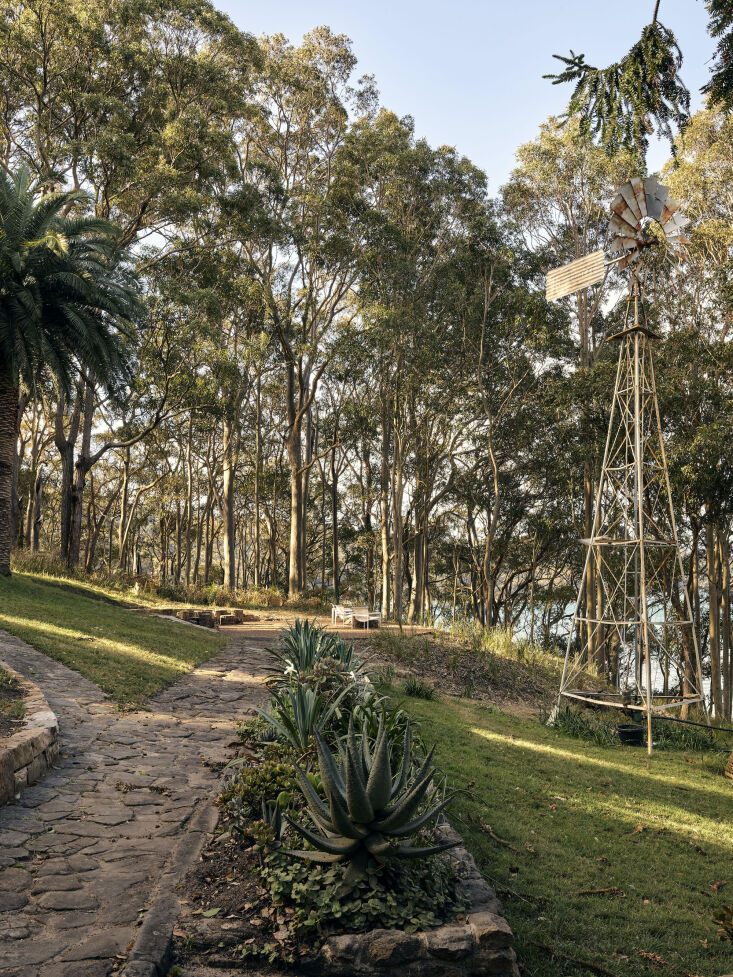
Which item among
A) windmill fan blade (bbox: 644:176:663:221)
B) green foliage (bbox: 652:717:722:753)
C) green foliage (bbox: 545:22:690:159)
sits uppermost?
windmill fan blade (bbox: 644:176:663:221)

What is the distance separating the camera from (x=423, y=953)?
3.15 metres

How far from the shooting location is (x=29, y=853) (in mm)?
4145

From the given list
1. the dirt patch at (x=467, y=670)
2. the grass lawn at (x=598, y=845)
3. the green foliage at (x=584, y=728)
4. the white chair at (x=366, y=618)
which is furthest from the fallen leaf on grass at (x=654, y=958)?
the white chair at (x=366, y=618)

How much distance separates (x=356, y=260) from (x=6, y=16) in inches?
458

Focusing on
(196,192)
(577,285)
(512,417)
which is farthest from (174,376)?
(577,285)

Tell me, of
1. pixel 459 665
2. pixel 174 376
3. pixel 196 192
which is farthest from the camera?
pixel 174 376

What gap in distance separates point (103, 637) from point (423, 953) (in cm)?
945

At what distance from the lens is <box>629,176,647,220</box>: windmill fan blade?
31.6ft

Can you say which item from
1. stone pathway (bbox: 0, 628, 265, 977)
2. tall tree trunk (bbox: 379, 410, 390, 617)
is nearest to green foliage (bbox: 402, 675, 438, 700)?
stone pathway (bbox: 0, 628, 265, 977)

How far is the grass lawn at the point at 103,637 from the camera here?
9.05 meters

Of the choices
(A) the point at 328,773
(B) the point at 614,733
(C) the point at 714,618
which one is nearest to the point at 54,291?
(B) the point at 614,733

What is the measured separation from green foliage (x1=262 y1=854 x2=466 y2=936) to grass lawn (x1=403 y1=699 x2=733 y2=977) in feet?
1.80

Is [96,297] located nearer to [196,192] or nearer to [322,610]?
[196,192]

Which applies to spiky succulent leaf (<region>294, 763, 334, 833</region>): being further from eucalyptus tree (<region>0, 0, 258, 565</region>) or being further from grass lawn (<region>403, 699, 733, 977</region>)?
eucalyptus tree (<region>0, 0, 258, 565</region>)
